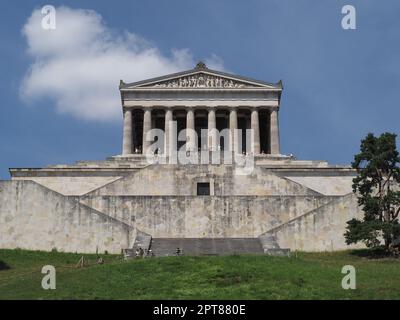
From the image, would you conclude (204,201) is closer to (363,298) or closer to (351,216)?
(351,216)

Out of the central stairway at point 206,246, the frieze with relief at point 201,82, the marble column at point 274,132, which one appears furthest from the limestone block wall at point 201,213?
the frieze with relief at point 201,82

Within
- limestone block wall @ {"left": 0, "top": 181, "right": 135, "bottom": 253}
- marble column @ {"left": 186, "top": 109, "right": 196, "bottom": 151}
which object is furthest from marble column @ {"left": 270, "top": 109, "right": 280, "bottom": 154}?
limestone block wall @ {"left": 0, "top": 181, "right": 135, "bottom": 253}

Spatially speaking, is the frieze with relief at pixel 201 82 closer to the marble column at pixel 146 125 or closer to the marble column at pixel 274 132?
the marble column at pixel 146 125

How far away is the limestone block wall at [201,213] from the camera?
42688 millimetres

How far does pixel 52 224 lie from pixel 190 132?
3438 centimetres

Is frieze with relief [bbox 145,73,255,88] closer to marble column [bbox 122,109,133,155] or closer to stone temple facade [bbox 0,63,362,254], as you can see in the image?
marble column [bbox 122,109,133,155]

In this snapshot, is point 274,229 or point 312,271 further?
point 274,229

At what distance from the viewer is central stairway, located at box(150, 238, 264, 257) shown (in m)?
36.7

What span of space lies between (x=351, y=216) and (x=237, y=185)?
9.62 meters

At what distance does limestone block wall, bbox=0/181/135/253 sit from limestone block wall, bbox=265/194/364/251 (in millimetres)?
8836

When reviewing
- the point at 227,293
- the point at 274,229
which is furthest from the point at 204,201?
the point at 227,293
